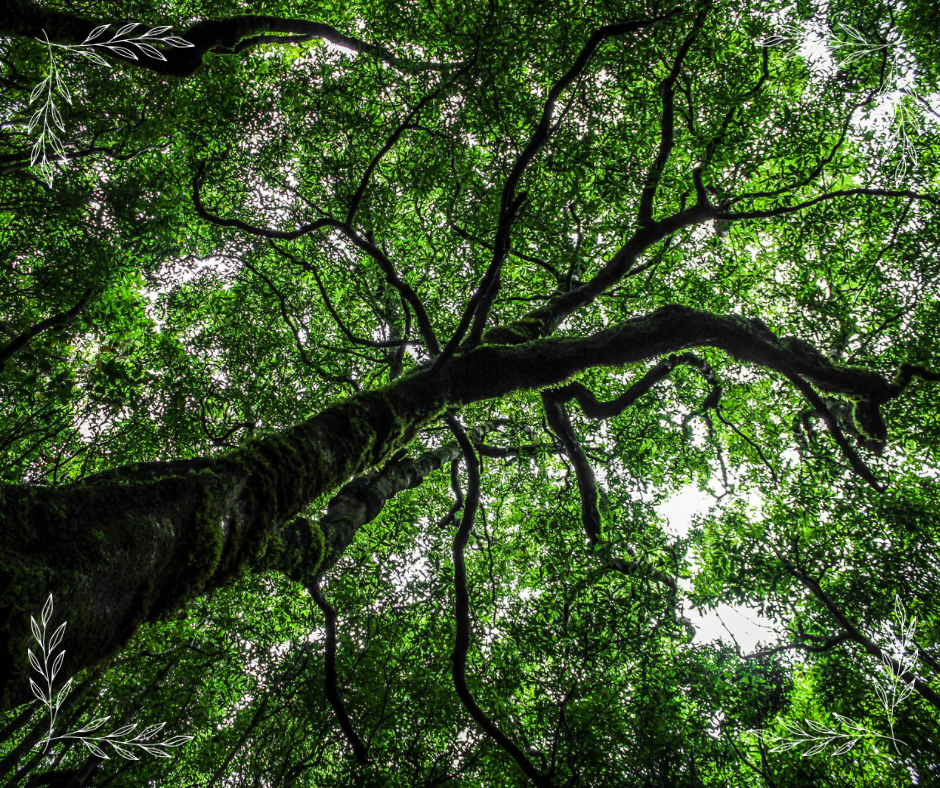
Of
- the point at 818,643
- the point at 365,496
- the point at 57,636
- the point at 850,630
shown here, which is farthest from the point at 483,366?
the point at 818,643

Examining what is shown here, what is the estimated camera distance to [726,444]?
423 inches

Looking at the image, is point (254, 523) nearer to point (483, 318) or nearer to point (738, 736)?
point (483, 318)

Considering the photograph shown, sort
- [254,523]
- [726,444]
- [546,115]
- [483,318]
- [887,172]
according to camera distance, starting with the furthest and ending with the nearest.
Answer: [726,444] → [887,172] → [483,318] → [546,115] → [254,523]

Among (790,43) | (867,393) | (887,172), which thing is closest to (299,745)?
(867,393)

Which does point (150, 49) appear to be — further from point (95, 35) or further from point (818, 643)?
point (818, 643)

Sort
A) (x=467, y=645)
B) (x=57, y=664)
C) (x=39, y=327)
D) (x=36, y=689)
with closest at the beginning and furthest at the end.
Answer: (x=36, y=689) < (x=57, y=664) < (x=39, y=327) < (x=467, y=645)

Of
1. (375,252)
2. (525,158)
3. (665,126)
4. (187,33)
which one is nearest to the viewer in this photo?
(525,158)

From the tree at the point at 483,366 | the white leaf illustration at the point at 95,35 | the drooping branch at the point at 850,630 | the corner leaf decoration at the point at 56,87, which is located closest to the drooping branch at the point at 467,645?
the tree at the point at 483,366

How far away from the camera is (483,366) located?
5418mm

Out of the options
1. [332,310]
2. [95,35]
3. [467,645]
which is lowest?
[467,645]

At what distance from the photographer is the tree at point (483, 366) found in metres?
5.27

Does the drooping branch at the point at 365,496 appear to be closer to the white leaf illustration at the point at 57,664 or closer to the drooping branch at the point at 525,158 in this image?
the white leaf illustration at the point at 57,664

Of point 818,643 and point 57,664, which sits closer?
point 57,664

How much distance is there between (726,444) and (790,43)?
7879mm
